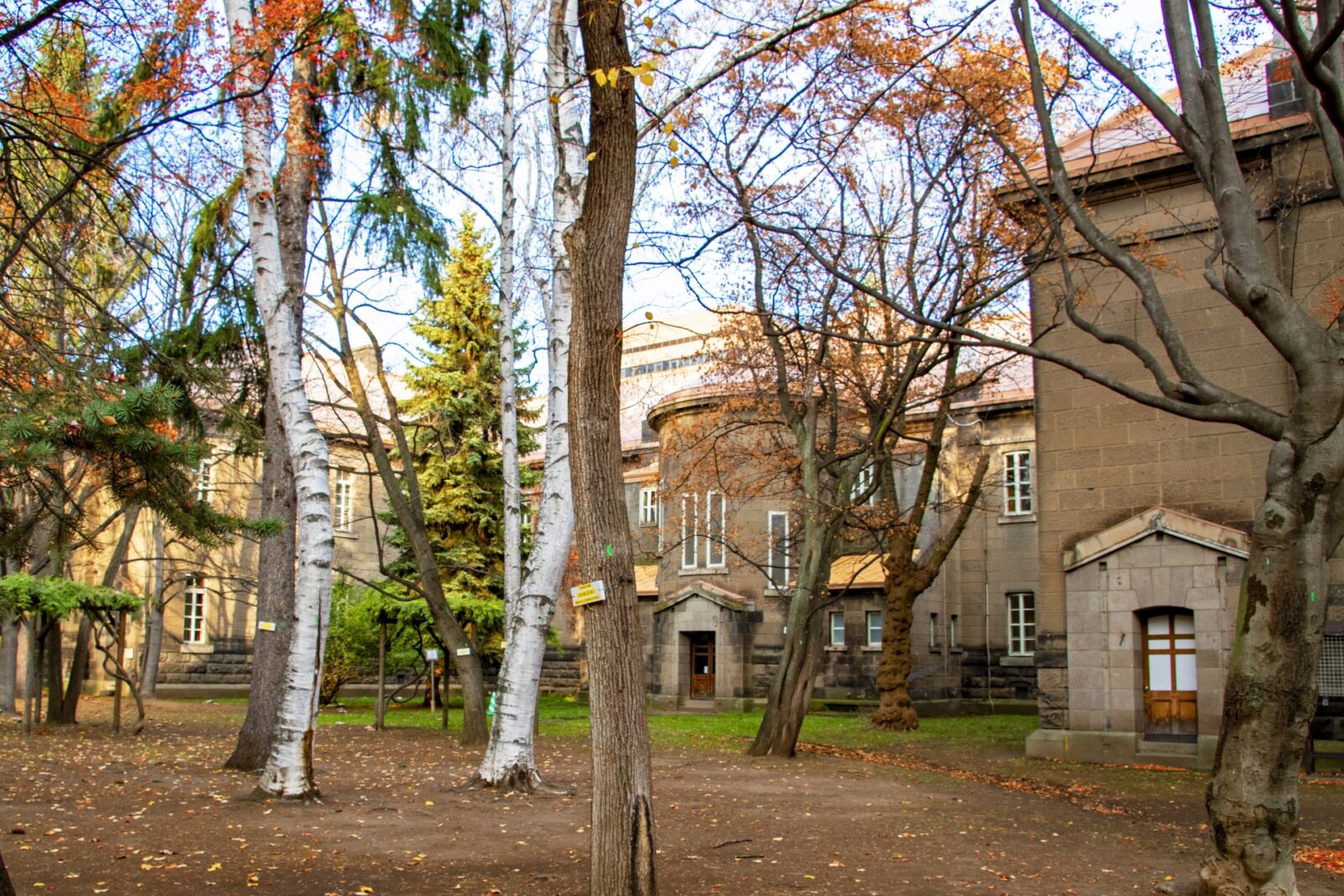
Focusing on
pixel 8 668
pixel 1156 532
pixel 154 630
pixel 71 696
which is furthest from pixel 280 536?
pixel 154 630

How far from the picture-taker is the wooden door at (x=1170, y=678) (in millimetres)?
17359

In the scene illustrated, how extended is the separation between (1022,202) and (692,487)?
383 inches

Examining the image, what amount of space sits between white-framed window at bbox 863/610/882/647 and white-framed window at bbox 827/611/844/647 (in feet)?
2.31

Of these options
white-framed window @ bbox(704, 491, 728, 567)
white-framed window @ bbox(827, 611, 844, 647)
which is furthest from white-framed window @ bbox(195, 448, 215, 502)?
white-framed window @ bbox(827, 611, 844, 647)

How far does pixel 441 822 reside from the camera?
391 inches

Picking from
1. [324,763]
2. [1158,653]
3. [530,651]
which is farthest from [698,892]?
[1158,653]

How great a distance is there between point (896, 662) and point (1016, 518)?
10705mm

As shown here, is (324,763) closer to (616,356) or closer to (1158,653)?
(616,356)

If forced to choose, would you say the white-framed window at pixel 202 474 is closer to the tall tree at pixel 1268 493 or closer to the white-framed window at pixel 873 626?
the tall tree at pixel 1268 493

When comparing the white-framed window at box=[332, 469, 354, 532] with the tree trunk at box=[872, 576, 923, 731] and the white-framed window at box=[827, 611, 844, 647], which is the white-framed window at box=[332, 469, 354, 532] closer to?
the white-framed window at box=[827, 611, 844, 647]

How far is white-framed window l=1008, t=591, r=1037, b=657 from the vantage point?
33.6 meters

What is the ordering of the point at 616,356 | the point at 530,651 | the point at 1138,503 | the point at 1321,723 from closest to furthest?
the point at 616,356
the point at 530,651
the point at 1321,723
the point at 1138,503

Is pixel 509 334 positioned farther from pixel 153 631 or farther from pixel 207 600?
pixel 207 600

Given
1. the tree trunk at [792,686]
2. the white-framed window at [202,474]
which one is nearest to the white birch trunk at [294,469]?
the white-framed window at [202,474]
